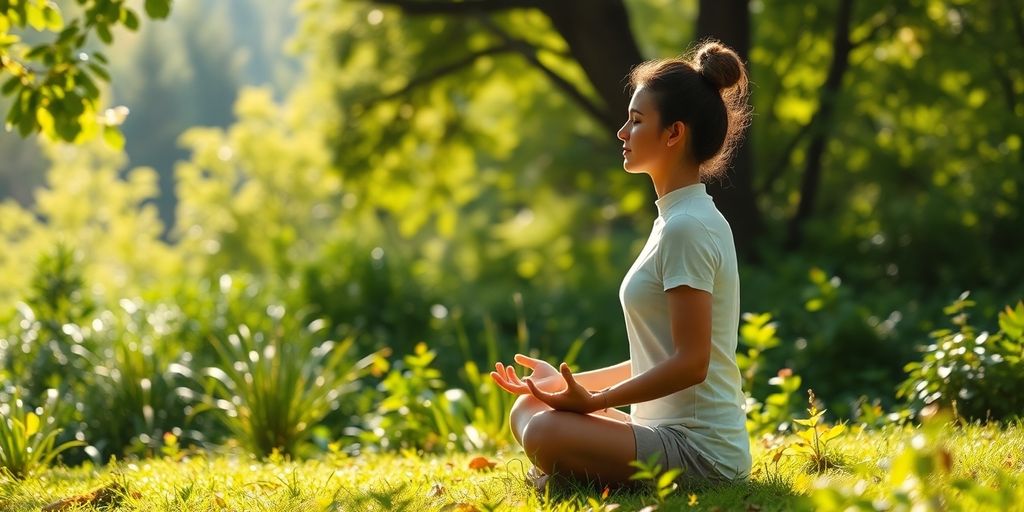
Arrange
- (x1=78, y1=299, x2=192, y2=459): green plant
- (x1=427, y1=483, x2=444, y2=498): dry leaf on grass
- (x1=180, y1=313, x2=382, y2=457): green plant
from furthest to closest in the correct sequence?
(x1=78, y1=299, x2=192, y2=459): green plant → (x1=180, y1=313, x2=382, y2=457): green plant → (x1=427, y1=483, x2=444, y2=498): dry leaf on grass

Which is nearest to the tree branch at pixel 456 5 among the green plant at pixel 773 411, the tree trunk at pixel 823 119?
the tree trunk at pixel 823 119

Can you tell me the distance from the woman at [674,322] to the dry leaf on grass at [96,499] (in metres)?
1.41

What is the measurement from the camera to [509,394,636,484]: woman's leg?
10.8 ft

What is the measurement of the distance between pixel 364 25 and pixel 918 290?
638cm

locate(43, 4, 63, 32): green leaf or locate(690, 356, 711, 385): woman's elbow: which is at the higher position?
locate(43, 4, 63, 32): green leaf

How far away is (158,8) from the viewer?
4.81m

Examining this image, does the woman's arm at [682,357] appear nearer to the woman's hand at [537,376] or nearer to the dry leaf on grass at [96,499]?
the woman's hand at [537,376]

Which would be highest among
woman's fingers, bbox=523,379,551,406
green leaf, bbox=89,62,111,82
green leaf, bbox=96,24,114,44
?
green leaf, bbox=96,24,114,44

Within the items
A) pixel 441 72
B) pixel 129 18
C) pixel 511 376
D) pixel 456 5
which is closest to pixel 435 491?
pixel 511 376

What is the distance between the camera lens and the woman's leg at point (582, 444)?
10.8ft

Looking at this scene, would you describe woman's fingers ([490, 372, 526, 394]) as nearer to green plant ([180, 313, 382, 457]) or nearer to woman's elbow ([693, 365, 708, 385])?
woman's elbow ([693, 365, 708, 385])

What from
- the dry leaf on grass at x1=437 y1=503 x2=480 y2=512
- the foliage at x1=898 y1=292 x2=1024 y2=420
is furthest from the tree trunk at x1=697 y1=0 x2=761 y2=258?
the dry leaf on grass at x1=437 y1=503 x2=480 y2=512

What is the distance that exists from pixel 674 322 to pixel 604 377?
0.65 metres

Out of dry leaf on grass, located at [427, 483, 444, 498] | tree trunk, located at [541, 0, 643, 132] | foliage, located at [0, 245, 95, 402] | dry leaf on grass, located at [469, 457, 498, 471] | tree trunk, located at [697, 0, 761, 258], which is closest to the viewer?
dry leaf on grass, located at [427, 483, 444, 498]
